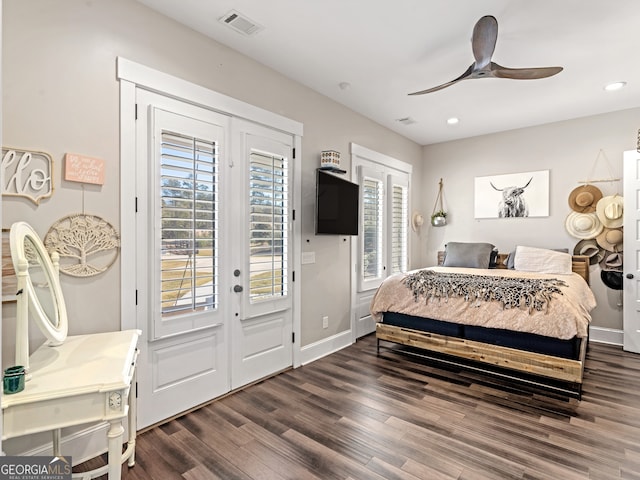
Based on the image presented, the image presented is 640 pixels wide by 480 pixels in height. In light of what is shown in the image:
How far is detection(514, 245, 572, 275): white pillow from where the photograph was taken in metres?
4.11

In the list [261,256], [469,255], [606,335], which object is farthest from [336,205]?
[606,335]

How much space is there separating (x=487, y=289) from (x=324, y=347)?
5.87 ft

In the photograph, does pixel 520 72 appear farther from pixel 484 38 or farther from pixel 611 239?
pixel 611 239

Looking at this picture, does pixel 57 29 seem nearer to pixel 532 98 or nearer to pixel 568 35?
pixel 568 35

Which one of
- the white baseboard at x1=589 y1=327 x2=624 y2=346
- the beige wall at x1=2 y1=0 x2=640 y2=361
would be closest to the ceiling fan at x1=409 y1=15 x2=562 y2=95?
the beige wall at x1=2 y1=0 x2=640 y2=361

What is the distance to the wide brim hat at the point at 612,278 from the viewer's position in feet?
13.9

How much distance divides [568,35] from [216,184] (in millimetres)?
2973

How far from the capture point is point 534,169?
193 inches

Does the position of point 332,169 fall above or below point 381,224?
above

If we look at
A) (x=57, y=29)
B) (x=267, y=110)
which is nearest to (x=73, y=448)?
(x=57, y=29)

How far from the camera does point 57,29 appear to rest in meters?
1.98

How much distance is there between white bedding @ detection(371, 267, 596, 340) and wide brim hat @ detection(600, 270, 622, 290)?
593 mm

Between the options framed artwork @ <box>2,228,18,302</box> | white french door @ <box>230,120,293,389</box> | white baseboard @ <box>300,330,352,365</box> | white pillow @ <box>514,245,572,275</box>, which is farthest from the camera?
white pillow @ <box>514,245,572,275</box>

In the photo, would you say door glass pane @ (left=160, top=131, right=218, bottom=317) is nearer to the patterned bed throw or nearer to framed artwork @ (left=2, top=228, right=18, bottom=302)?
framed artwork @ (left=2, top=228, right=18, bottom=302)
